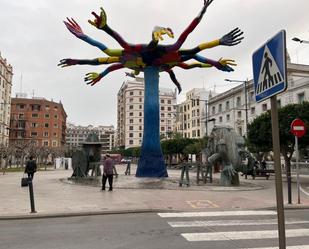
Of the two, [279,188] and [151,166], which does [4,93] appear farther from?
[279,188]

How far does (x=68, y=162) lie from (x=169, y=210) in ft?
143

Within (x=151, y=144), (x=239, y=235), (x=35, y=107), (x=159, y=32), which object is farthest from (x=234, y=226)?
(x=35, y=107)

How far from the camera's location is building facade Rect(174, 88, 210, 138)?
83.9m

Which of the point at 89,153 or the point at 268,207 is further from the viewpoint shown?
the point at 89,153

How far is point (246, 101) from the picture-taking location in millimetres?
49562

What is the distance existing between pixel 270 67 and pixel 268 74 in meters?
0.08

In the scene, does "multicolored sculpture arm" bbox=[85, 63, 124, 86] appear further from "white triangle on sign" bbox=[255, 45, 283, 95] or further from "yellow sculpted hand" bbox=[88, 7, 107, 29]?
"white triangle on sign" bbox=[255, 45, 283, 95]

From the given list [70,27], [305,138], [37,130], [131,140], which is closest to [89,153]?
[70,27]

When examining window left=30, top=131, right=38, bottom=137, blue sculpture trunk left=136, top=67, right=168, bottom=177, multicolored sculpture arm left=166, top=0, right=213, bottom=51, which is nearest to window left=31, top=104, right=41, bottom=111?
window left=30, top=131, right=38, bottom=137

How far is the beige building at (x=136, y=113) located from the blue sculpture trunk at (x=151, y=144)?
8908cm

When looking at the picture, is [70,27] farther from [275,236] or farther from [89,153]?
[275,236]

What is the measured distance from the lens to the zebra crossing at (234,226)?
279 inches

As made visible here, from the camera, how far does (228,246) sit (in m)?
6.48

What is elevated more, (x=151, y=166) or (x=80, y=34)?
(x=80, y=34)
